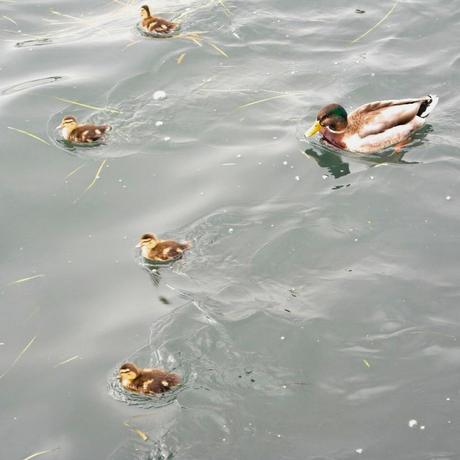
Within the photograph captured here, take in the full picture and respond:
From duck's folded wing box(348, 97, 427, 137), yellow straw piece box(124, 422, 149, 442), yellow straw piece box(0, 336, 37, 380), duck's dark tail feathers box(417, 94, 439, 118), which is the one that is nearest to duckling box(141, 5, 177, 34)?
duck's folded wing box(348, 97, 427, 137)

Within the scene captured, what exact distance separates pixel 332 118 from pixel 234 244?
7.80 ft

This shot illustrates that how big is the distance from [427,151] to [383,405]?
13.0 feet

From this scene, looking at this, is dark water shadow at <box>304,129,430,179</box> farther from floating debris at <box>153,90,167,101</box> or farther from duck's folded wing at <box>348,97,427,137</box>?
floating debris at <box>153,90,167,101</box>

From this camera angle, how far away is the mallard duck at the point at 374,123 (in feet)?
31.1

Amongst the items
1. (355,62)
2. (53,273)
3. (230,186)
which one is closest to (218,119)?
(230,186)

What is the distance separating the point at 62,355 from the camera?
7180 mm

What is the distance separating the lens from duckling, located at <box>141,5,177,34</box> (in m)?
11.6

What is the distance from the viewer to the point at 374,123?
9492 mm

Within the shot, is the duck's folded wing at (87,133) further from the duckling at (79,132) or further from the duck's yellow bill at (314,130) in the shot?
the duck's yellow bill at (314,130)

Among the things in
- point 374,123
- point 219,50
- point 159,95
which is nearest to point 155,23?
point 219,50

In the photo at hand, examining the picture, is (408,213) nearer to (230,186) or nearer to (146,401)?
(230,186)

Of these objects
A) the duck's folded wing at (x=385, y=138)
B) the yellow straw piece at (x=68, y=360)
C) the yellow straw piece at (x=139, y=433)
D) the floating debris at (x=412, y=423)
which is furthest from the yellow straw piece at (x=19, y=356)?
the duck's folded wing at (x=385, y=138)

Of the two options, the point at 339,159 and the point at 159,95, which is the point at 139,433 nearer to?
the point at 339,159

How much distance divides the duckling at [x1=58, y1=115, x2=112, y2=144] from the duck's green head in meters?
2.67
